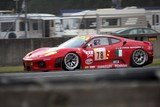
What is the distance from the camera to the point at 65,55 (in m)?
15.8

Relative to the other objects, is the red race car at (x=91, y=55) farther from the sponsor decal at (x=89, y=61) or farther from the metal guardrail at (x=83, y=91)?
the metal guardrail at (x=83, y=91)

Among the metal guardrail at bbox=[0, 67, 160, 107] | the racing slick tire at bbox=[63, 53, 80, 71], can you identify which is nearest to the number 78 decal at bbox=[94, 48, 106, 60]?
the racing slick tire at bbox=[63, 53, 80, 71]

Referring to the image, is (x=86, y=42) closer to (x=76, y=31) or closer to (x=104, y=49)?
(x=104, y=49)

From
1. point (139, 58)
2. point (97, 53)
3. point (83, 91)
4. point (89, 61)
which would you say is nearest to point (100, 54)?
point (97, 53)

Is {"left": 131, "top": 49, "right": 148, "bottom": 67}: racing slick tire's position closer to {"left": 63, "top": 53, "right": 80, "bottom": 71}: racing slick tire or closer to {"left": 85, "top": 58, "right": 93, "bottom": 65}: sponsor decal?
{"left": 85, "top": 58, "right": 93, "bottom": 65}: sponsor decal

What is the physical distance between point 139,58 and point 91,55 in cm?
182

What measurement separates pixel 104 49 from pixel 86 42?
63cm

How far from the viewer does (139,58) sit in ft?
55.6

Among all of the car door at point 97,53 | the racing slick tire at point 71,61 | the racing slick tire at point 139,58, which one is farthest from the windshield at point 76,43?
the racing slick tire at point 139,58

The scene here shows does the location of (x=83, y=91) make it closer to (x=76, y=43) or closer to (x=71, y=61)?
(x=71, y=61)

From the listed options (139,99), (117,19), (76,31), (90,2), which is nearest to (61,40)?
(76,31)

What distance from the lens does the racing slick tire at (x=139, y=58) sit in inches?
660

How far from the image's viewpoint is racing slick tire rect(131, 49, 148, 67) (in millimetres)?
16766

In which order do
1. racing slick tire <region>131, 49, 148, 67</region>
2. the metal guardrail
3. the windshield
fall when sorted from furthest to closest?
racing slick tire <region>131, 49, 148, 67</region>
the windshield
the metal guardrail
